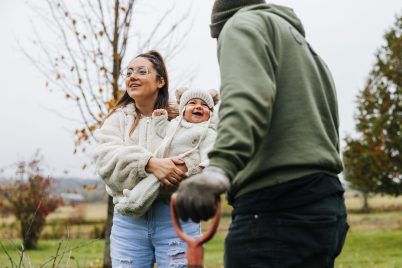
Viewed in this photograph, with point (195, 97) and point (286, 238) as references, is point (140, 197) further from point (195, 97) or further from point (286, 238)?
point (286, 238)

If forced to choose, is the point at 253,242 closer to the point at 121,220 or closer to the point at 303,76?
the point at 303,76

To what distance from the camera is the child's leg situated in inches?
135

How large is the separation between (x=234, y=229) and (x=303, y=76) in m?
0.59

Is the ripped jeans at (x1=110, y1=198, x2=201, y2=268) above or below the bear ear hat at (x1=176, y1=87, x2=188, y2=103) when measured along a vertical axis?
below

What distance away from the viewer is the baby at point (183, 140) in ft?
11.4

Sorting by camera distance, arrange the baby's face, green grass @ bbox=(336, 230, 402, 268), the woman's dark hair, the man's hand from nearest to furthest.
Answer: the man's hand, the baby's face, the woman's dark hair, green grass @ bbox=(336, 230, 402, 268)

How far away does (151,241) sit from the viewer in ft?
11.8

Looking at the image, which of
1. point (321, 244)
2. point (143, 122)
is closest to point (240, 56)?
point (321, 244)

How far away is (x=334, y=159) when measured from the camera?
234 cm

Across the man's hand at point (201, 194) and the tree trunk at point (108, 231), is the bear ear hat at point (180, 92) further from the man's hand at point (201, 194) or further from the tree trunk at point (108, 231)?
the tree trunk at point (108, 231)

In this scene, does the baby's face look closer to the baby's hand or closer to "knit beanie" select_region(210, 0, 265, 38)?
the baby's hand

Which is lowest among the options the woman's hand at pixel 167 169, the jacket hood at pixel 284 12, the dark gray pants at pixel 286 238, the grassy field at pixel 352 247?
the grassy field at pixel 352 247

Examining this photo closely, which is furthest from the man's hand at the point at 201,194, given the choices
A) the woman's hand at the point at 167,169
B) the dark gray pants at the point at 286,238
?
the woman's hand at the point at 167,169

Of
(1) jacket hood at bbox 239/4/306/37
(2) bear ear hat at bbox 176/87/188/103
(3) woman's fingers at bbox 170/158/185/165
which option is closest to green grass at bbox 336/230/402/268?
(2) bear ear hat at bbox 176/87/188/103
